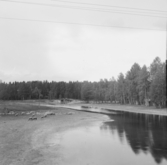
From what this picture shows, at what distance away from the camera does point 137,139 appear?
2180 centimetres

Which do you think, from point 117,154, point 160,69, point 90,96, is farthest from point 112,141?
point 90,96

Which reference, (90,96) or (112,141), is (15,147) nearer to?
(112,141)

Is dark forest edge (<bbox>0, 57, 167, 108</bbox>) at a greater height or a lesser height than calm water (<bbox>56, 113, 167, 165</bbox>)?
greater

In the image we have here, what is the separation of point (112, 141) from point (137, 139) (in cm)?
297

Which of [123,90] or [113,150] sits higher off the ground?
[123,90]

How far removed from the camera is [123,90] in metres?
104

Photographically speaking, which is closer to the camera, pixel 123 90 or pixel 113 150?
pixel 113 150

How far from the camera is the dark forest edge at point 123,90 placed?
7050cm

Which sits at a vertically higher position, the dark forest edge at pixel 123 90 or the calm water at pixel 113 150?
the dark forest edge at pixel 123 90

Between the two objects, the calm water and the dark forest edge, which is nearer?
the calm water

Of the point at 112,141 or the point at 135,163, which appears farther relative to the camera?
the point at 112,141

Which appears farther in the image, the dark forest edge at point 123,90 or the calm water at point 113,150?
the dark forest edge at point 123,90

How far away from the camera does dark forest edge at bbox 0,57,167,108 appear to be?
70.5 m

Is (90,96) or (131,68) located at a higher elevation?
(131,68)
